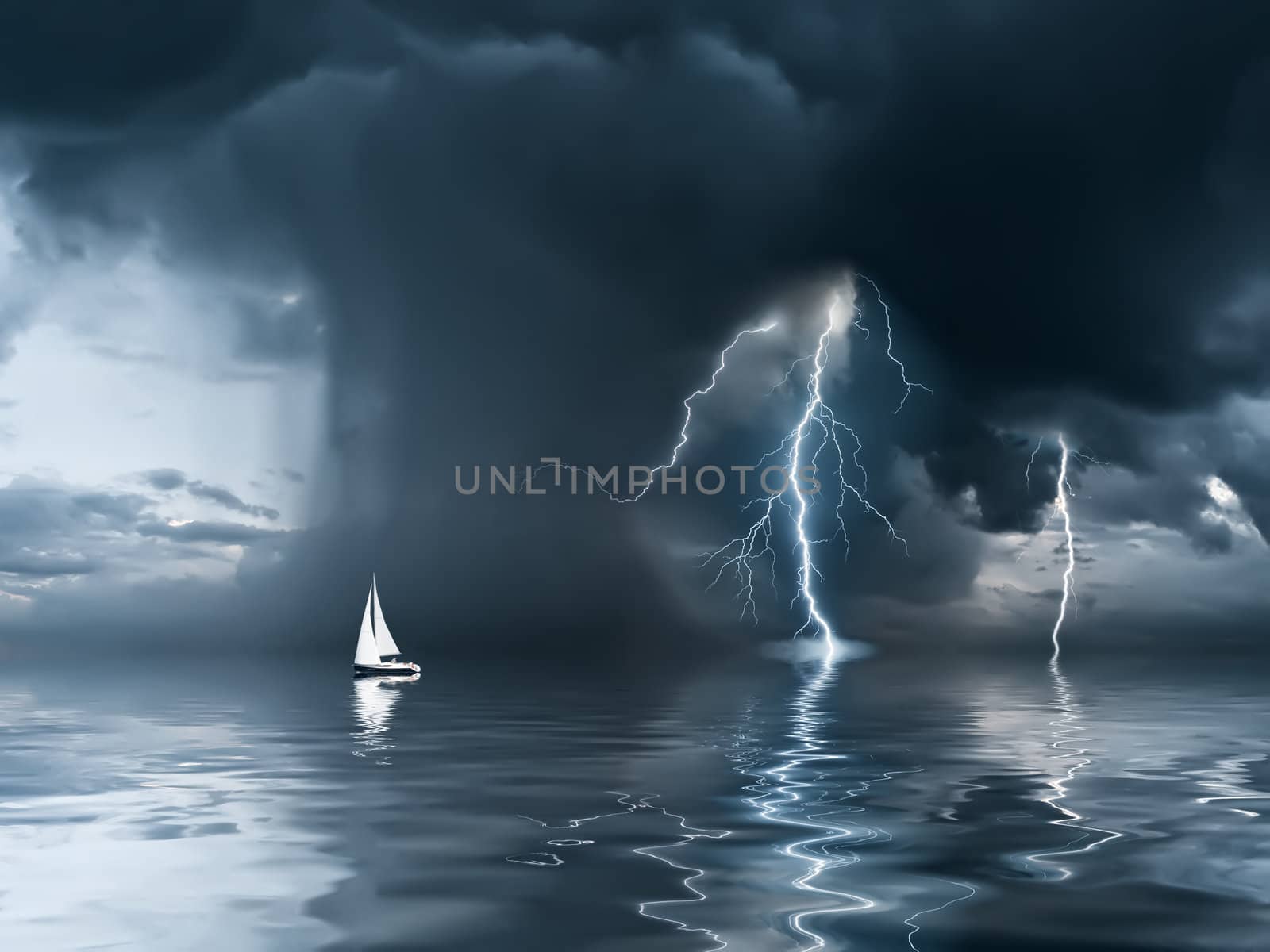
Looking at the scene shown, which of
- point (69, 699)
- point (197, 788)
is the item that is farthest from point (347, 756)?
point (69, 699)

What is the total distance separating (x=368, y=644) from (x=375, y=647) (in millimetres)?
656

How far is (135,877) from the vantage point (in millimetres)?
13195

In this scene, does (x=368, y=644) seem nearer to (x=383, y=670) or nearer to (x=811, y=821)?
(x=383, y=670)

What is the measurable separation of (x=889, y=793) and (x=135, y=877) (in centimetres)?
1198

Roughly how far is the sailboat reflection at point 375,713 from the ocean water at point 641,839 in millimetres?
400

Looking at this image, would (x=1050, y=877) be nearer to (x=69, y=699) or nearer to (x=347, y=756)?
(x=347, y=756)

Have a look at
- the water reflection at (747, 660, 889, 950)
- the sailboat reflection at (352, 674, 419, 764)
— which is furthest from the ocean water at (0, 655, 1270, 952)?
the sailboat reflection at (352, 674, 419, 764)

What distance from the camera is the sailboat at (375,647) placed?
87.6m

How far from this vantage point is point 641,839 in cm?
1541

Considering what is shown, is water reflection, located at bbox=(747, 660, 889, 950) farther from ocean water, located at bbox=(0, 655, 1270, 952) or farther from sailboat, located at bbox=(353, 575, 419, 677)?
sailboat, located at bbox=(353, 575, 419, 677)

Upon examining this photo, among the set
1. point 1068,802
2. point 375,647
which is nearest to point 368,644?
point 375,647

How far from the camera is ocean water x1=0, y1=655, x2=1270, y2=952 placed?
1087 cm

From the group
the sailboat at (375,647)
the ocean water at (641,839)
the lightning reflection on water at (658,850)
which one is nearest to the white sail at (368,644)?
the sailboat at (375,647)

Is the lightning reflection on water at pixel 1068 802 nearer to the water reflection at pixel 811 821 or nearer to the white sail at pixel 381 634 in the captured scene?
the water reflection at pixel 811 821
